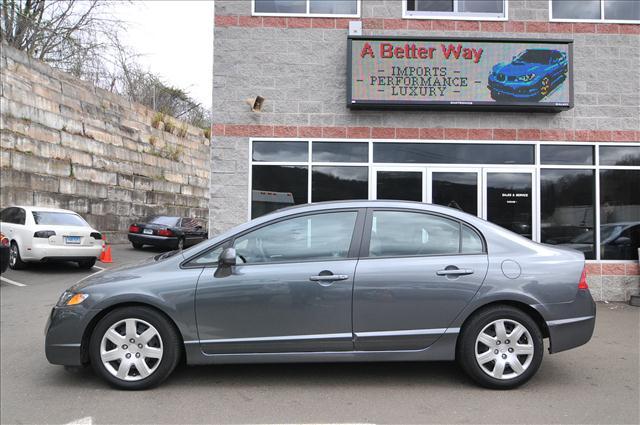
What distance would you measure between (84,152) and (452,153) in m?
12.9

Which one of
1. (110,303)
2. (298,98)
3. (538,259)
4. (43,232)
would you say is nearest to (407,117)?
(298,98)

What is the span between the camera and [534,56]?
8312 millimetres

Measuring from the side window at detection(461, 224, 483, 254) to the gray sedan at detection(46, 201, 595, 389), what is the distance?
3 cm

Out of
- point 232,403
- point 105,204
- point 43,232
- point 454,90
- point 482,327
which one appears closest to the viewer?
point 232,403

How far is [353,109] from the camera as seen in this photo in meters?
8.46

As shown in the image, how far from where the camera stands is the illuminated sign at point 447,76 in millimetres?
8242

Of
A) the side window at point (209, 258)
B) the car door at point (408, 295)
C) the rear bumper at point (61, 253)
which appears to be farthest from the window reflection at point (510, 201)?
the rear bumper at point (61, 253)

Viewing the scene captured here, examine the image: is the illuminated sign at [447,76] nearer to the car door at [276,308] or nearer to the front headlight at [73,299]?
the car door at [276,308]

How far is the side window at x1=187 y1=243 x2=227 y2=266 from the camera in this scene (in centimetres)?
422

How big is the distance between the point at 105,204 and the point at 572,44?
15.1m

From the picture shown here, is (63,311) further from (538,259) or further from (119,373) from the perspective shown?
(538,259)

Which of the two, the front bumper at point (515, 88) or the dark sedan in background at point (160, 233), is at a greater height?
the front bumper at point (515, 88)

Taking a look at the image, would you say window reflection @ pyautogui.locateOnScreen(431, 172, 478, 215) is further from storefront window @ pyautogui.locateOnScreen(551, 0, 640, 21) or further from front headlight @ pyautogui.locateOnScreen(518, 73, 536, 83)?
storefront window @ pyautogui.locateOnScreen(551, 0, 640, 21)

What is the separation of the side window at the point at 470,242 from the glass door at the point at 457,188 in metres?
4.02
